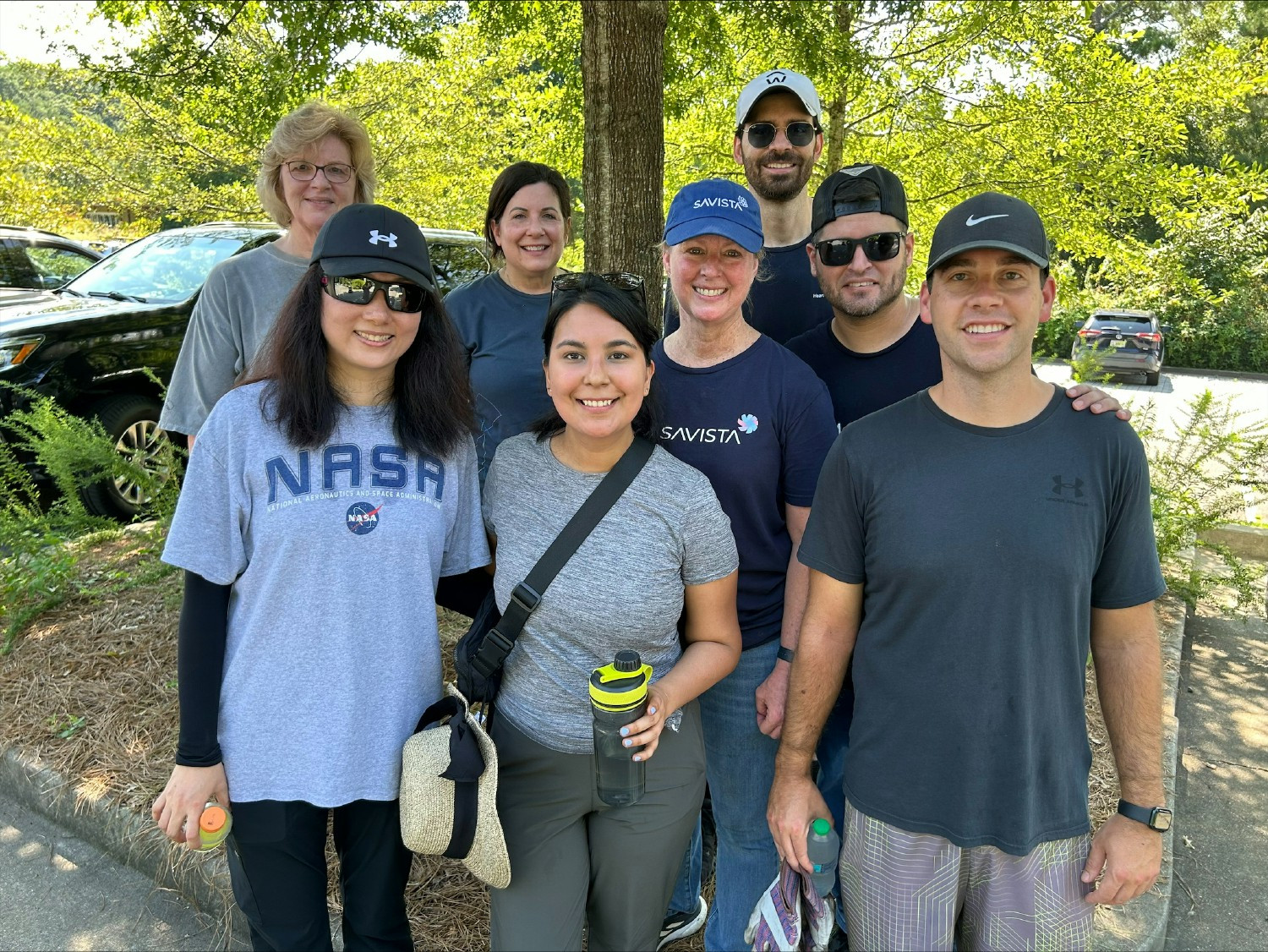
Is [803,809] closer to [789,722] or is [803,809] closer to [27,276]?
[789,722]

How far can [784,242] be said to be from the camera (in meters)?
3.51

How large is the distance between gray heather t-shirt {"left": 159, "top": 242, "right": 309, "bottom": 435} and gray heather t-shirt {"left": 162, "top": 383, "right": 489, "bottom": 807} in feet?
3.28

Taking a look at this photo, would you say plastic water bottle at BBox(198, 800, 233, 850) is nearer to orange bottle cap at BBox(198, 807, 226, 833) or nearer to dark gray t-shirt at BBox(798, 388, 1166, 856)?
orange bottle cap at BBox(198, 807, 226, 833)

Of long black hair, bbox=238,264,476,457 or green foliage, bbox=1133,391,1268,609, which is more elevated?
long black hair, bbox=238,264,476,457

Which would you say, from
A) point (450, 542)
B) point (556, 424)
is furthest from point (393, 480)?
point (556, 424)

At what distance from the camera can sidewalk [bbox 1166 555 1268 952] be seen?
11.0 ft

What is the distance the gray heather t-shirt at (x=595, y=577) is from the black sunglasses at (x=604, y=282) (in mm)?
453

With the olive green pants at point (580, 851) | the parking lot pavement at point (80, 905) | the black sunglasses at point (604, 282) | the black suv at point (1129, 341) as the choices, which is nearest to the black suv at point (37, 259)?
the parking lot pavement at point (80, 905)

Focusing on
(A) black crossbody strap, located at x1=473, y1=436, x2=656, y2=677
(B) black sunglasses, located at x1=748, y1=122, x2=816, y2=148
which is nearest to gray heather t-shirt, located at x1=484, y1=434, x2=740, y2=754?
(A) black crossbody strap, located at x1=473, y1=436, x2=656, y2=677

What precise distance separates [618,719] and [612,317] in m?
0.99

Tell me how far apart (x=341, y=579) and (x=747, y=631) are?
113 centimetres

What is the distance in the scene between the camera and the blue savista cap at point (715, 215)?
249 centimetres

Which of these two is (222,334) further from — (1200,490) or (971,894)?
(1200,490)

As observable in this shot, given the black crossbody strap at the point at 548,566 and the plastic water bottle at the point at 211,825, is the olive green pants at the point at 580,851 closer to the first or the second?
the black crossbody strap at the point at 548,566
